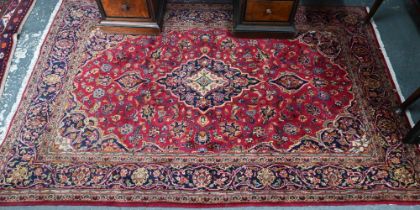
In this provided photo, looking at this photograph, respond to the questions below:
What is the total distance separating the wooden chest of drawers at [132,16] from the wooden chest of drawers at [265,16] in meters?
0.47

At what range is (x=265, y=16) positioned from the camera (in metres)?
1.71

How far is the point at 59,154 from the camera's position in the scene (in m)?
1.41

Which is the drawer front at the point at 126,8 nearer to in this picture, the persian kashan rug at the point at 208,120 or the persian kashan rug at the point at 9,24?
the persian kashan rug at the point at 208,120

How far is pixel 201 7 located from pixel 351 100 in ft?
3.45

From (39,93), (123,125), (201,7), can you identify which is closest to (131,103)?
(123,125)

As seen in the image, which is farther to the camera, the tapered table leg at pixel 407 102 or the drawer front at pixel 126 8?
the drawer front at pixel 126 8

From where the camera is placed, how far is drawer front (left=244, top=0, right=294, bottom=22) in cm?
164

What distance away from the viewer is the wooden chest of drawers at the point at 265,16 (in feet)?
5.39

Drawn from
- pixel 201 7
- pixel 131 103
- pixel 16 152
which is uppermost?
pixel 201 7

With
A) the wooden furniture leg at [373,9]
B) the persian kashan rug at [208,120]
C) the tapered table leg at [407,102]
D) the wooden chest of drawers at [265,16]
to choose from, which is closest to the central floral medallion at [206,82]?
the persian kashan rug at [208,120]

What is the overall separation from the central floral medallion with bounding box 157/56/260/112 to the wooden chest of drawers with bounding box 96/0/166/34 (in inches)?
13.1

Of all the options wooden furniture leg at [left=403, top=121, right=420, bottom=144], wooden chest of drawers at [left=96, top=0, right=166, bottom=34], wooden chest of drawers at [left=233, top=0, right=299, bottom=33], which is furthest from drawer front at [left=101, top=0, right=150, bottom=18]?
wooden furniture leg at [left=403, top=121, right=420, bottom=144]

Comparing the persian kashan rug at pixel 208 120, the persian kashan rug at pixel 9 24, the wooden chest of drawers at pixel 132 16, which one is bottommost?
the persian kashan rug at pixel 208 120

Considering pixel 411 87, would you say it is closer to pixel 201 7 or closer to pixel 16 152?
pixel 201 7
